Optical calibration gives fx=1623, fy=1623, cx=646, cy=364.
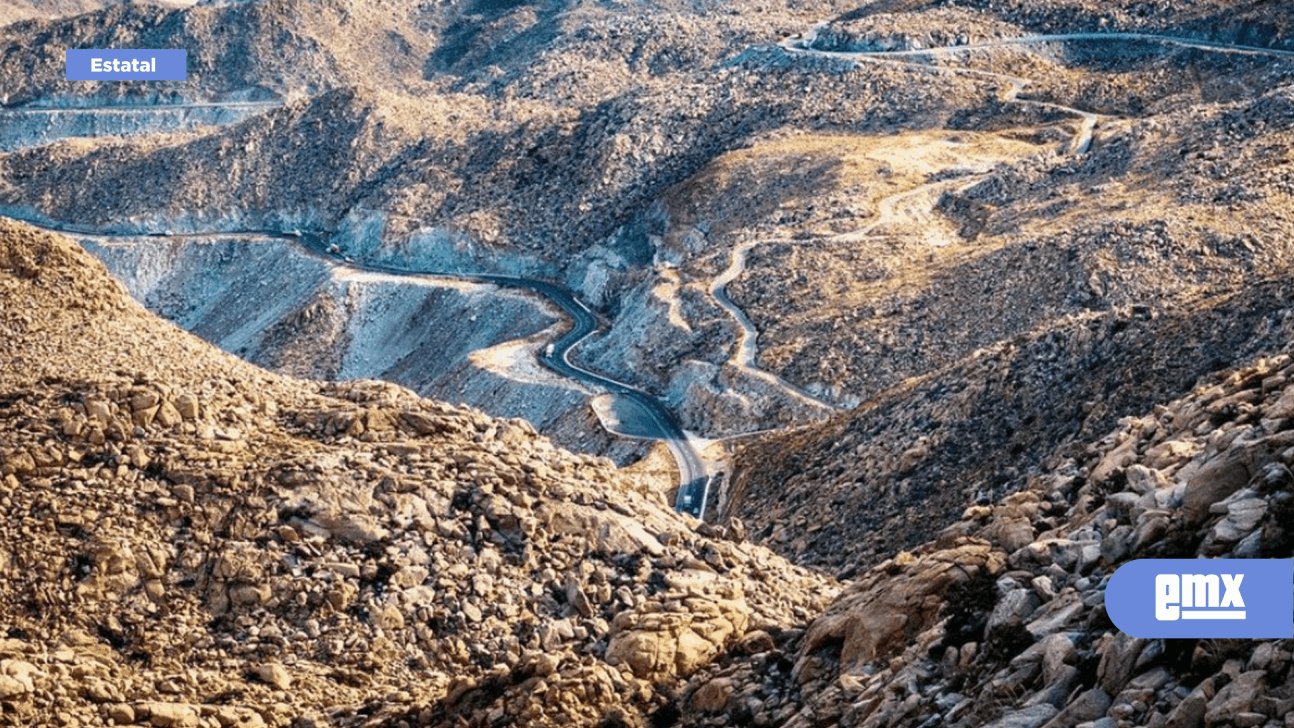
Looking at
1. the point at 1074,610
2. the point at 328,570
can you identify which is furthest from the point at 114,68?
the point at 1074,610

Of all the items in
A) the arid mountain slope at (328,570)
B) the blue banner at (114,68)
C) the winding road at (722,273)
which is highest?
the arid mountain slope at (328,570)

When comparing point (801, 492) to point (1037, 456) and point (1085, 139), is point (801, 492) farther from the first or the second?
point (1085, 139)

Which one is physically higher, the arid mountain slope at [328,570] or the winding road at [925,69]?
the arid mountain slope at [328,570]

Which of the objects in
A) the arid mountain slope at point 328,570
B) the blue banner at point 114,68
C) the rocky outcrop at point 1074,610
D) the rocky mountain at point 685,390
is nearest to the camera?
the rocky outcrop at point 1074,610

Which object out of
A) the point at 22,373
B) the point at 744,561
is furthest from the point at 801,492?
the point at 22,373

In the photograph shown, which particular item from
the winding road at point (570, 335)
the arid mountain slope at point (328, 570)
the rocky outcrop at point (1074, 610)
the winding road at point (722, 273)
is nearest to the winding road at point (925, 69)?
the winding road at point (722, 273)

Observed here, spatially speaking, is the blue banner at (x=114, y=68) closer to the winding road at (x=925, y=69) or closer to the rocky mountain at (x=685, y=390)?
the rocky mountain at (x=685, y=390)

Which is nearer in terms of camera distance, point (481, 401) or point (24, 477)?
point (24, 477)

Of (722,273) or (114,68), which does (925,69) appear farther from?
(114,68)
